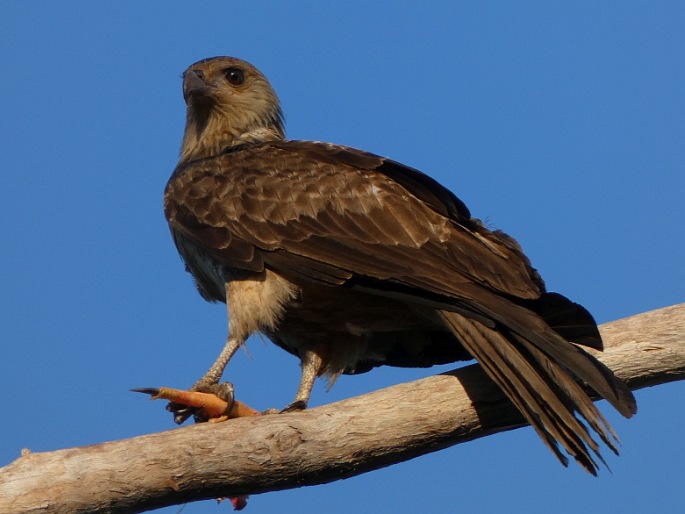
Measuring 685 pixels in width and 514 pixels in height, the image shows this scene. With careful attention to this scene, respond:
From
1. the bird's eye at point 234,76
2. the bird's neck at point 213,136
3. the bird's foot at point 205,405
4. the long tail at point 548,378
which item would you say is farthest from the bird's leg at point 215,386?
the bird's eye at point 234,76

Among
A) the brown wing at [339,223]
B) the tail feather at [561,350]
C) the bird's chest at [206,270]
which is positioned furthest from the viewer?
the bird's chest at [206,270]

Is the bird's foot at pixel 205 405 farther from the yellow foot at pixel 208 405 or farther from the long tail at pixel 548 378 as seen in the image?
the long tail at pixel 548 378

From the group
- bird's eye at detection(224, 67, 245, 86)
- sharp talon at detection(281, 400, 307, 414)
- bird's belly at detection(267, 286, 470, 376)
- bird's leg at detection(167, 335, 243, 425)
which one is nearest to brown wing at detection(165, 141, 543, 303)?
bird's belly at detection(267, 286, 470, 376)

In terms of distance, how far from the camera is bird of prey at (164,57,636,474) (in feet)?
17.1

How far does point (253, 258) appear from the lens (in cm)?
622

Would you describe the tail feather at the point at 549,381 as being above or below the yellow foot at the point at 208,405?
below

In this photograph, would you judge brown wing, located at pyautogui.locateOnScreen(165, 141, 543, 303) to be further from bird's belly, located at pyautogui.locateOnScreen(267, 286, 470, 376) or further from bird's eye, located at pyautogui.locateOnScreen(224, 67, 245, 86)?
bird's eye, located at pyautogui.locateOnScreen(224, 67, 245, 86)

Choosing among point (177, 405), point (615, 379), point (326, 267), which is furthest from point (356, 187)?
point (615, 379)

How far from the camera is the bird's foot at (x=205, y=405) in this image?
230 inches

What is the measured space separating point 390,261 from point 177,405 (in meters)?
1.45

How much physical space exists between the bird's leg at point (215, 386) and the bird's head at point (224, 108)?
5.97ft

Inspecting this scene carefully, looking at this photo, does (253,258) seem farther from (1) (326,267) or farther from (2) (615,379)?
(2) (615,379)

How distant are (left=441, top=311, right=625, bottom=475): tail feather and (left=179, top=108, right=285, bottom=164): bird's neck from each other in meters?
3.00

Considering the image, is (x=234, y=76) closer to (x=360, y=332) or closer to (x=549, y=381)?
(x=360, y=332)
